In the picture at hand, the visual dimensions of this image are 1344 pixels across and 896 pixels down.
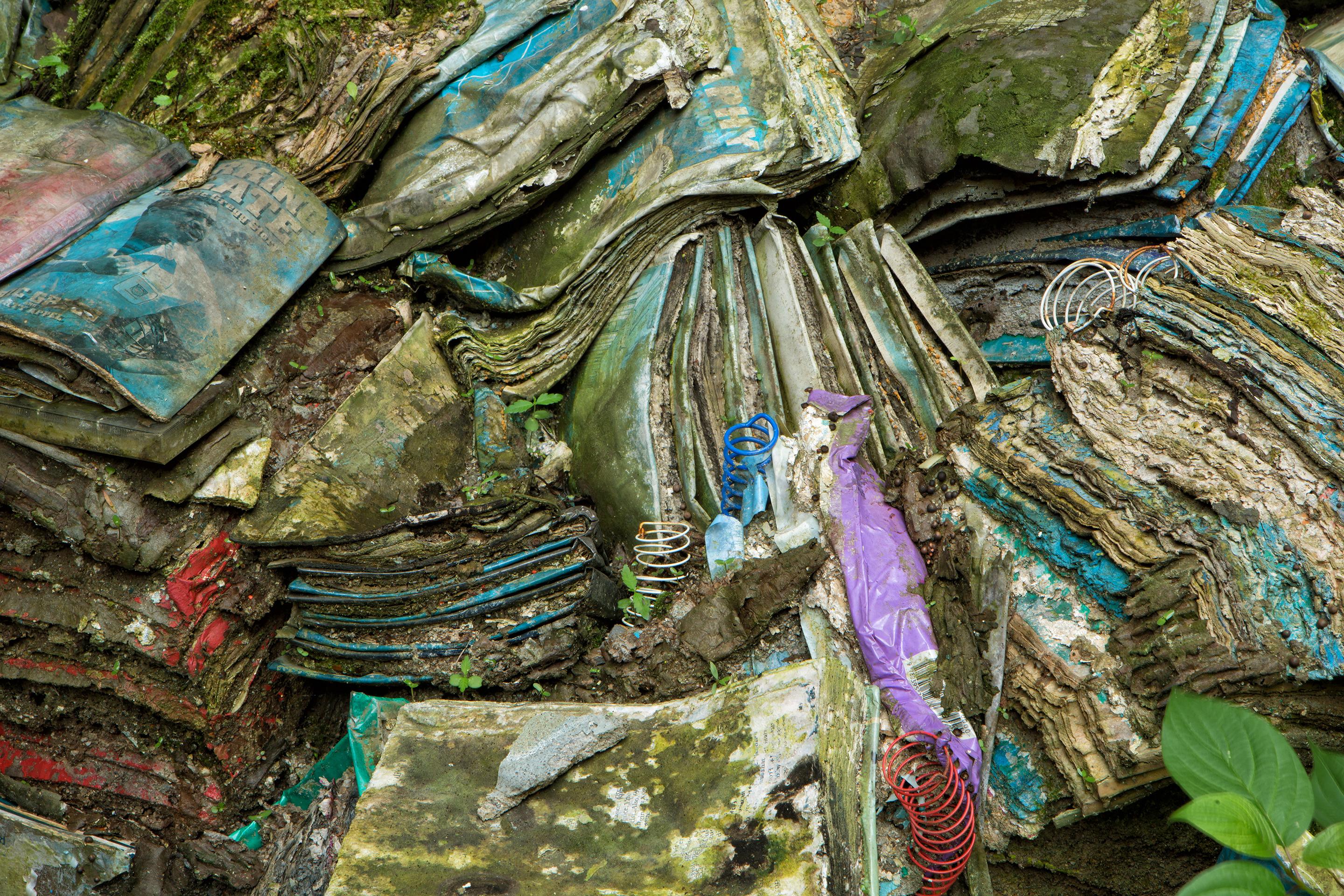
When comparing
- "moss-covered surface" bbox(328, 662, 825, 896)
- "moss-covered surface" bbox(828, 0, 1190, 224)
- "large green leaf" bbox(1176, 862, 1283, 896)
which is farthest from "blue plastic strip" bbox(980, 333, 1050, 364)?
"large green leaf" bbox(1176, 862, 1283, 896)

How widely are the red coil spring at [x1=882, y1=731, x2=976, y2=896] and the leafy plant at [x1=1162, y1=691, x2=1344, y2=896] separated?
1.11 meters

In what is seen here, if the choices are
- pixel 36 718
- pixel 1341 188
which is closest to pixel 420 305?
pixel 36 718

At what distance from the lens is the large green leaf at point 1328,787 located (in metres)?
1.61

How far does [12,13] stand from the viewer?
4.26 m

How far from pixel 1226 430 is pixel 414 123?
11.8ft

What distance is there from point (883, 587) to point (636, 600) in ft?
2.93

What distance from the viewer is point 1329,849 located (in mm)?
1406

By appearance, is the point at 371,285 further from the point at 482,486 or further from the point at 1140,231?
the point at 1140,231

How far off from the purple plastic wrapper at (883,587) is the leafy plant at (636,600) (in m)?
0.72

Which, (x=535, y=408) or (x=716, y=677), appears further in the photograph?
(x=535, y=408)

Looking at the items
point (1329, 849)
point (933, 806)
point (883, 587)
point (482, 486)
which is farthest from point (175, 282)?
point (1329, 849)

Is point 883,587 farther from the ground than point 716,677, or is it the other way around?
point 883,587

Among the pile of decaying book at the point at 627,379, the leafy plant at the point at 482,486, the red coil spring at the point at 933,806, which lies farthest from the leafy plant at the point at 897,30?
the red coil spring at the point at 933,806

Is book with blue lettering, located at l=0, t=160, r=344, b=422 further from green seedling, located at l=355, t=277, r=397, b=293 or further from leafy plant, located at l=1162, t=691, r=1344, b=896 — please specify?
leafy plant, located at l=1162, t=691, r=1344, b=896
